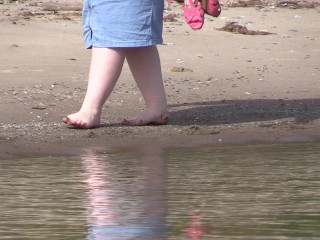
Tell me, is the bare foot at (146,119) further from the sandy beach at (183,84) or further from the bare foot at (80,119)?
the bare foot at (80,119)

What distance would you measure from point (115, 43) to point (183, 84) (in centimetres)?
194

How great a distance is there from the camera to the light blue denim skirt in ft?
24.2

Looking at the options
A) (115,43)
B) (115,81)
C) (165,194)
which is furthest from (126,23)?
(165,194)

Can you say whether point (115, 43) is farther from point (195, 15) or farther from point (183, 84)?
point (183, 84)

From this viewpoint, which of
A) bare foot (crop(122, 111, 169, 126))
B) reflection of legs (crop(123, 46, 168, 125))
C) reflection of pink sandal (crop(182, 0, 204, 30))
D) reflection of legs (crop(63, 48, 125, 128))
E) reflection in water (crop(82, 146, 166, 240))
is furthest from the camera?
bare foot (crop(122, 111, 169, 126))

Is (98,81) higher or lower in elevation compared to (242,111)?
higher

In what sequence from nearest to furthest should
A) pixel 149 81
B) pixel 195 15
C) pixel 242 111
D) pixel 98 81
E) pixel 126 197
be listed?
1. pixel 126 197
2. pixel 195 15
3. pixel 98 81
4. pixel 149 81
5. pixel 242 111

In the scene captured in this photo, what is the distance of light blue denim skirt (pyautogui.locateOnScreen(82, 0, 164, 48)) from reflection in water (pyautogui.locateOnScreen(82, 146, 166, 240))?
32.0 inches

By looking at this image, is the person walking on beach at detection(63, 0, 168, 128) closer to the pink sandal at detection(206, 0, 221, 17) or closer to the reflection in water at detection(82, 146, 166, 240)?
the pink sandal at detection(206, 0, 221, 17)

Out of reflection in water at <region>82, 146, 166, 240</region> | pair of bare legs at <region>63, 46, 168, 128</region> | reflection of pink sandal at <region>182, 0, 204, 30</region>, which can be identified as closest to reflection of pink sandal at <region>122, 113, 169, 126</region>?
pair of bare legs at <region>63, 46, 168, 128</region>

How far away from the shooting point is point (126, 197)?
5316mm

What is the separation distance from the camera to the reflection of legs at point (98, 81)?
24.4ft

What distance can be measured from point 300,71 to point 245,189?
4533 mm

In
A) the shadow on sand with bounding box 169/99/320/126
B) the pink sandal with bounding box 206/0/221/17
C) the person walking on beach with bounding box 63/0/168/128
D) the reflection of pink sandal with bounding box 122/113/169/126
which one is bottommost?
the shadow on sand with bounding box 169/99/320/126
